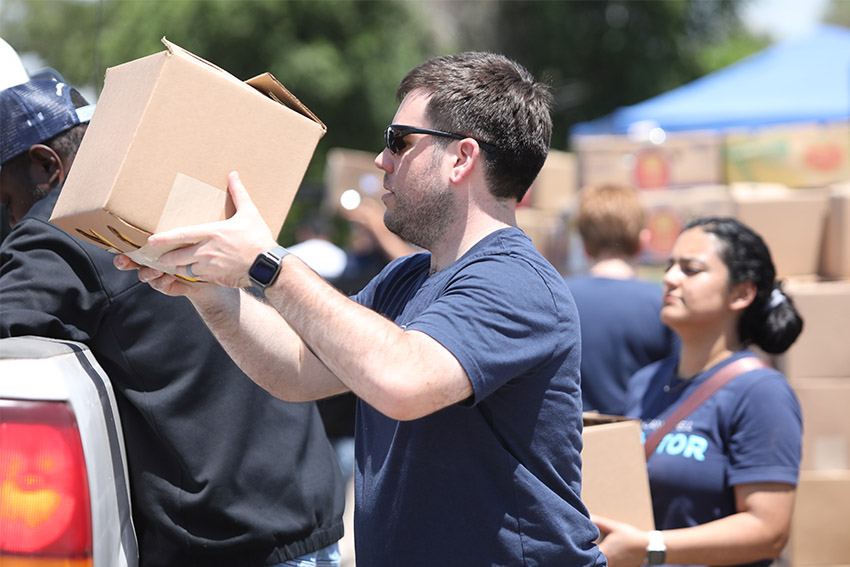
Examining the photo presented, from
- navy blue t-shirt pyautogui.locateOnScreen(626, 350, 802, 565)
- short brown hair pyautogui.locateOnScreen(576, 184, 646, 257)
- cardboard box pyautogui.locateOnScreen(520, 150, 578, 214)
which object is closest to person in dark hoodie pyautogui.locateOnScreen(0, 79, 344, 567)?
navy blue t-shirt pyautogui.locateOnScreen(626, 350, 802, 565)

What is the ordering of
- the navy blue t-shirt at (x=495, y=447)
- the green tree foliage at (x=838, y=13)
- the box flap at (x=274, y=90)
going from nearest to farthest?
the navy blue t-shirt at (x=495, y=447) → the box flap at (x=274, y=90) → the green tree foliage at (x=838, y=13)

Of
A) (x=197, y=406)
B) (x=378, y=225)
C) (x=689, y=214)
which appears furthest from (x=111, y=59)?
(x=197, y=406)

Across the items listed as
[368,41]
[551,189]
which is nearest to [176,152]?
[551,189]

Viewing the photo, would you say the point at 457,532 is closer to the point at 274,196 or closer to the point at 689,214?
the point at 274,196

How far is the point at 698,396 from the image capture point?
286 centimetres

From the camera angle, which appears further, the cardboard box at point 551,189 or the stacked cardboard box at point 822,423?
the cardboard box at point 551,189

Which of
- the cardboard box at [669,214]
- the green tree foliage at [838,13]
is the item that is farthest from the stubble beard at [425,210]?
the green tree foliage at [838,13]

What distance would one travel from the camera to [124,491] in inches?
75.9

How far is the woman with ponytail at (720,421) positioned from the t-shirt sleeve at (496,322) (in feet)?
2.74

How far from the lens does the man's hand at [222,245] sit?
5.44ft

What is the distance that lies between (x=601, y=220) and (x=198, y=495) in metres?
2.61

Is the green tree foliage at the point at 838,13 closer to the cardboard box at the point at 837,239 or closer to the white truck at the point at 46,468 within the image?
the cardboard box at the point at 837,239

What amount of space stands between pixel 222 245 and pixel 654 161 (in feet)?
13.9

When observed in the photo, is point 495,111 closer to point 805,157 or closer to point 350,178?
point 805,157
